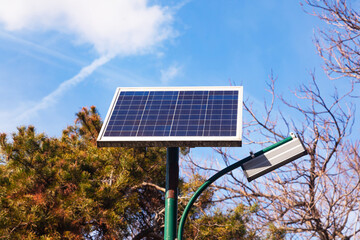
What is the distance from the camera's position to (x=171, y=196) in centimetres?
730

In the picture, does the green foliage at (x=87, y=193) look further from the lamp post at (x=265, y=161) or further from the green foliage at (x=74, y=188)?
the lamp post at (x=265, y=161)

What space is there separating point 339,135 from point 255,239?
4496mm

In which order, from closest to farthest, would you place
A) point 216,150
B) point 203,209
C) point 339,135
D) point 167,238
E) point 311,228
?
point 167,238 → point 311,228 → point 339,135 → point 216,150 → point 203,209

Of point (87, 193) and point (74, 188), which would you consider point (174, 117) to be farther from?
point (74, 188)

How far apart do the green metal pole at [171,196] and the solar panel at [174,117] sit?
15.7 inches

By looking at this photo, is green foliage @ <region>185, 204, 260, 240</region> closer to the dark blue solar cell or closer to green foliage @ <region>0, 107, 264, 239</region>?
green foliage @ <region>0, 107, 264, 239</region>

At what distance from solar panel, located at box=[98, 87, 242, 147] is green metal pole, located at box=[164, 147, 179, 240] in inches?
15.7

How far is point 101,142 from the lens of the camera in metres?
7.49

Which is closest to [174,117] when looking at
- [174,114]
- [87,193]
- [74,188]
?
[174,114]

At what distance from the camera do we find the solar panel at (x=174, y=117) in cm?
731

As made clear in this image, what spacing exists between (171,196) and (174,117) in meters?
1.53

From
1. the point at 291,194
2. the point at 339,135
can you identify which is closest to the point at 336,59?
the point at 339,135

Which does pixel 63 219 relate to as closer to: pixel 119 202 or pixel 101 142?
pixel 119 202

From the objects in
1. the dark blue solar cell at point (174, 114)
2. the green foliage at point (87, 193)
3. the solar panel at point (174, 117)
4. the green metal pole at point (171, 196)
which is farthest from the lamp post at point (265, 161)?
the green foliage at point (87, 193)
